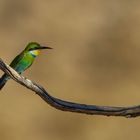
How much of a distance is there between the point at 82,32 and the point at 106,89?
1442 mm

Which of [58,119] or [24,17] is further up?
[24,17]

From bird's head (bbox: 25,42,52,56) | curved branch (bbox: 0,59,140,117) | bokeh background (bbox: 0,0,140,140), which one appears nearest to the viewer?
curved branch (bbox: 0,59,140,117)

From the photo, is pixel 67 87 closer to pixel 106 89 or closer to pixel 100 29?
pixel 106 89

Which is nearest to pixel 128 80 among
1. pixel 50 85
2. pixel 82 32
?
pixel 50 85

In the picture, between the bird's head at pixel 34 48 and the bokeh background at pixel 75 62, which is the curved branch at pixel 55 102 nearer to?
the bird's head at pixel 34 48

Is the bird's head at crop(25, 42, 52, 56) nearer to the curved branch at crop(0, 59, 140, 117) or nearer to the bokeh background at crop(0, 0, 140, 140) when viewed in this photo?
the curved branch at crop(0, 59, 140, 117)

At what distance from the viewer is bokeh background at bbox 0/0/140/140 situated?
7152 millimetres

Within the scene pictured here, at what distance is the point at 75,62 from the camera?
28.0ft

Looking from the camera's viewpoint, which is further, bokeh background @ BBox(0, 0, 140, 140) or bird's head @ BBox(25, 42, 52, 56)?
bokeh background @ BBox(0, 0, 140, 140)

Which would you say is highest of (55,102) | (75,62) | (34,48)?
(75,62)

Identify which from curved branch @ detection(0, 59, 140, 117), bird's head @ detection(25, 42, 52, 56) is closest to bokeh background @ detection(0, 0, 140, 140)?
bird's head @ detection(25, 42, 52, 56)

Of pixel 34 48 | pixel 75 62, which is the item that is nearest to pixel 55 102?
pixel 34 48

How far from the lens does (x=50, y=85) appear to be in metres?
7.83

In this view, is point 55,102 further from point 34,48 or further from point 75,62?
point 75,62
